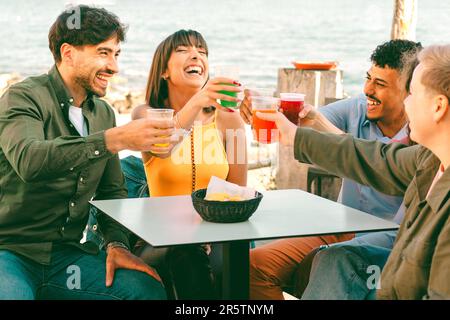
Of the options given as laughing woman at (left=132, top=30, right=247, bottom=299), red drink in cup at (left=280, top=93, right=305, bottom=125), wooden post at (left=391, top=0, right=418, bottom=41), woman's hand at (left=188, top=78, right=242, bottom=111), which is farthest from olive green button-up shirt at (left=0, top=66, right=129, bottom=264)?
wooden post at (left=391, top=0, right=418, bottom=41)

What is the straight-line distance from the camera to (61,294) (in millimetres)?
2762

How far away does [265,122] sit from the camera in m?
2.87

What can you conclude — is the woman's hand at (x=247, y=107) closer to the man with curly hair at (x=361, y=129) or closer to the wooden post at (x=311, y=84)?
the man with curly hair at (x=361, y=129)

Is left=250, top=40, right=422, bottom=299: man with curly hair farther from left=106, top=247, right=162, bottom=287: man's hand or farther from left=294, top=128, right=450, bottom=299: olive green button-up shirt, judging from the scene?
left=106, top=247, right=162, bottom=287: man's hand

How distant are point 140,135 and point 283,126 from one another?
610mm

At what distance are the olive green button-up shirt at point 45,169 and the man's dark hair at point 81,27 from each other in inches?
6.0

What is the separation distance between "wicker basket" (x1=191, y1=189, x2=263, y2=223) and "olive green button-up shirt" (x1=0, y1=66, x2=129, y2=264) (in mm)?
433

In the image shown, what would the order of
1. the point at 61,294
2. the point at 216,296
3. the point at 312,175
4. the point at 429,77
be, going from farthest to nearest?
the point at 312,175
the point at 216,296
the point at 61,294
the point at 429,77

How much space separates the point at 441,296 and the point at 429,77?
72 centimetres

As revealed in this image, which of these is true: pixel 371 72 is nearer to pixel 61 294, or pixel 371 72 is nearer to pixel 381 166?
pixel 381 166

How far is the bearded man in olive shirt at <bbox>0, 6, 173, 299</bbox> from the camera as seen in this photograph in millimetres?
2643

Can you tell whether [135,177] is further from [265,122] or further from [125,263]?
[265,122]

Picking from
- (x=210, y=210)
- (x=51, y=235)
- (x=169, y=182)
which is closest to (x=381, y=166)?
(x=210, y=210)

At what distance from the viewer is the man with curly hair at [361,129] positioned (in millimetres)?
3168
